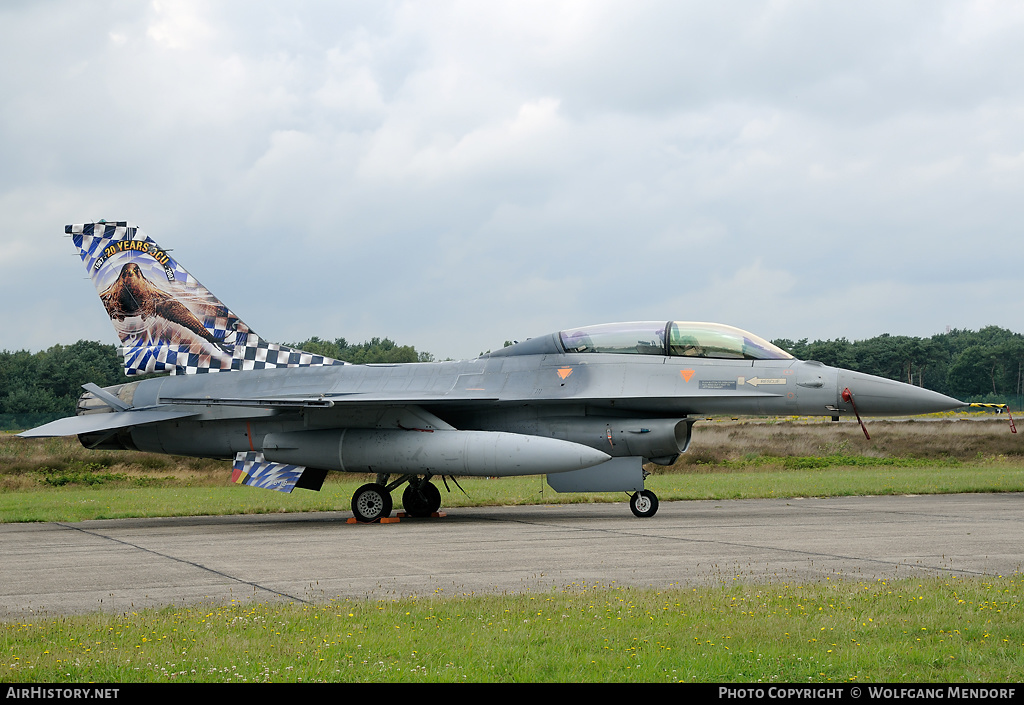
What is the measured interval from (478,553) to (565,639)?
505cm

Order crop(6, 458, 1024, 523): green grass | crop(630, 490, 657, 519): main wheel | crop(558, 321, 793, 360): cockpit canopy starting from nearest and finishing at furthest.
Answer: crop(558, 321, 793, 360): cockpit canopy < crop(630, 490, 657, 519): main wheel < crop(6, 458, 1024, 523): green grass

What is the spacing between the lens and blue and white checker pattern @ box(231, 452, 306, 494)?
15.6 m

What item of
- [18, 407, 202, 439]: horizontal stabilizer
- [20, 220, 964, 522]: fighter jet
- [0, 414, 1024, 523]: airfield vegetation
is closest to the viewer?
[20, 220, 964, 522]: fighter jet

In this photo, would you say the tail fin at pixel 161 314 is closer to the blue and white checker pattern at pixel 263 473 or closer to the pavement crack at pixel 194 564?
the blue and white checker pattern at pixel 263 473

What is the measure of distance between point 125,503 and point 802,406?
14082mm

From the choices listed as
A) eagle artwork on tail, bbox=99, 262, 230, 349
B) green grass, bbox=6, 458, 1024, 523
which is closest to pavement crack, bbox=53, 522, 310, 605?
green grass, bbox=6, 458, 1024, 523

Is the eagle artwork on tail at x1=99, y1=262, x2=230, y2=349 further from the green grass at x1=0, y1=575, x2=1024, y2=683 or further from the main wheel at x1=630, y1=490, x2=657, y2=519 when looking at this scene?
the green grass at x1=0, y1=575, x2=1024, y2=683

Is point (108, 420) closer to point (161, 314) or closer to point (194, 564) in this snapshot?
point (161, 314)

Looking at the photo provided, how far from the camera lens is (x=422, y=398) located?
49.4 ft

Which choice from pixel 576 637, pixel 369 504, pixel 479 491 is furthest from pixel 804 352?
pixel 576 637

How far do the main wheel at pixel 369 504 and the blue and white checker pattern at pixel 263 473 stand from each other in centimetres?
105

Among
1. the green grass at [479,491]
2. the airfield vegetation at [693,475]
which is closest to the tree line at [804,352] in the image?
the airfield vegetation at [693,475]

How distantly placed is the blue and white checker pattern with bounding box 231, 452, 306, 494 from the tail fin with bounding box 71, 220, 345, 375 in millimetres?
2012

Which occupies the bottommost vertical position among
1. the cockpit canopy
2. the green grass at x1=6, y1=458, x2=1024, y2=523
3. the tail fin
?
the green grass at x1=6, y1=458, x2=1024, y2=523
